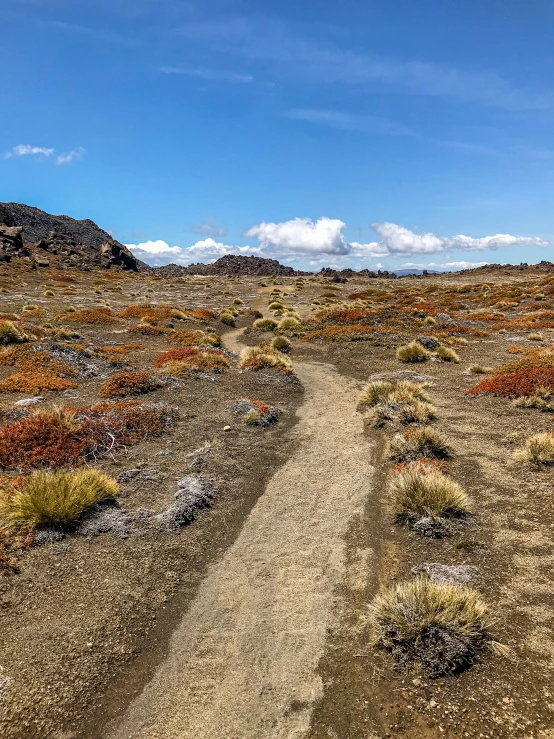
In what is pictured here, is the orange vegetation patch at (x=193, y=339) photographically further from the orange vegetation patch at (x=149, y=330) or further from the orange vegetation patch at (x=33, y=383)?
the orange vegetation patch at (x=33, y=383)

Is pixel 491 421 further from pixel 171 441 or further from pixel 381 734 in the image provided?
pixel 381 734

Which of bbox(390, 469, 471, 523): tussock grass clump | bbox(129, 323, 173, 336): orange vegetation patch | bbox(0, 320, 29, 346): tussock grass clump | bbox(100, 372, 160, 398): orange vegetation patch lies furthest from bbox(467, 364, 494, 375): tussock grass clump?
bbox(0, 320, 29, 346): tussock grass clump

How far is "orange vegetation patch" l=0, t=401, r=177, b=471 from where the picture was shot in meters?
10.3

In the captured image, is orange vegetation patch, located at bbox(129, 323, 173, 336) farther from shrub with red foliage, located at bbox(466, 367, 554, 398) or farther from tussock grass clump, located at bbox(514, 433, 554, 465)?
tussock grass clump, located at bbox(514, 433, 554, 465)

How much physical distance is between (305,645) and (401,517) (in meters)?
3.61

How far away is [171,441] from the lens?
1245cm

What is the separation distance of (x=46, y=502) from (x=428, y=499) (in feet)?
24.0

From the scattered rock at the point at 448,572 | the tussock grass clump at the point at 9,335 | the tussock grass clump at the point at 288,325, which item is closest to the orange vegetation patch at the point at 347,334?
the tussock grass clump at the point at 288,325

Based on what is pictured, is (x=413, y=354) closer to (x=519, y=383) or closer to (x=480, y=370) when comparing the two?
(x=480, y=370)

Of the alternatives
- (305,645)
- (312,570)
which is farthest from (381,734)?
(312,570)

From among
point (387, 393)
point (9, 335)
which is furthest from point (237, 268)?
point (387, 393)

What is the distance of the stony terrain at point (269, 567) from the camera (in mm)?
4883

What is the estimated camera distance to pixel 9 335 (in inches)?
847

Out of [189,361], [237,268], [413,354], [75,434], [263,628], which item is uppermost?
[237,268]
